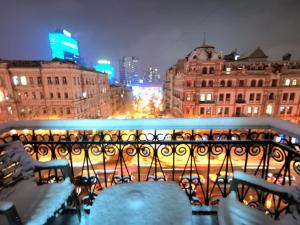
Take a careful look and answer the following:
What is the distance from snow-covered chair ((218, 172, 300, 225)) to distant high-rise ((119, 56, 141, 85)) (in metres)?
138

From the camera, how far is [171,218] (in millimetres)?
1315

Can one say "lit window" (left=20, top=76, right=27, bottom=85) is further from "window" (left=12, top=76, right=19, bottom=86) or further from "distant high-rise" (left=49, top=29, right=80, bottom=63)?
"distant high-rise" (left=49, top=29, right=80, bottom=63)

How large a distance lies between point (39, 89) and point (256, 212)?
28518 mm

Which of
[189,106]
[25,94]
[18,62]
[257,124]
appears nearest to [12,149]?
[257,124]

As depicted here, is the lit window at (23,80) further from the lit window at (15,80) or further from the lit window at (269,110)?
the lit window at (269,110)

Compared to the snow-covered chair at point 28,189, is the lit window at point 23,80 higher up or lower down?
higher up

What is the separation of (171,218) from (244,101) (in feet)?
81.6

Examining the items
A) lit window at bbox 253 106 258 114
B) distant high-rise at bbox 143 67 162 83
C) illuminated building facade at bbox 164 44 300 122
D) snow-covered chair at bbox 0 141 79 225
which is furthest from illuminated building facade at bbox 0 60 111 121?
distant high-rise at bbox 143 67 162 83

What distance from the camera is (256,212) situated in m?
1.53

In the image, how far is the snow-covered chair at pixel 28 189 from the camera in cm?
148

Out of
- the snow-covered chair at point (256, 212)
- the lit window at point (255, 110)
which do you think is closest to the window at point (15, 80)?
the snow-covered chair at point (256, 212)

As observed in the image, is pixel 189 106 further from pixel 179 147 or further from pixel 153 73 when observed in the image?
pixel 153 73

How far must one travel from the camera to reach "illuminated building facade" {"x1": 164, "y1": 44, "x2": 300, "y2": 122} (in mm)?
21812

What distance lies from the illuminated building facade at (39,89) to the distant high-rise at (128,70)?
11408 cm
